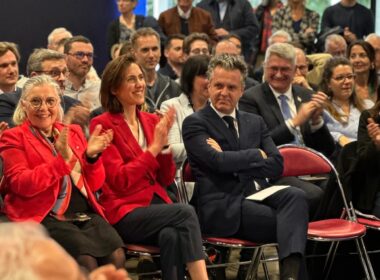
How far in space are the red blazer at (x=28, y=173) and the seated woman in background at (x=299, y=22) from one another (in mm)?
5099

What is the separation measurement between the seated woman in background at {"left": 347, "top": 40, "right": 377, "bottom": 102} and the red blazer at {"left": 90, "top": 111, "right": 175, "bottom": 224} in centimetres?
289

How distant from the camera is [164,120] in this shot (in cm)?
440

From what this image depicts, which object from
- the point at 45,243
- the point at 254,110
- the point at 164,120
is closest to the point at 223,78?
the point at 164,120

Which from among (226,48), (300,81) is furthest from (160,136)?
(226,48)

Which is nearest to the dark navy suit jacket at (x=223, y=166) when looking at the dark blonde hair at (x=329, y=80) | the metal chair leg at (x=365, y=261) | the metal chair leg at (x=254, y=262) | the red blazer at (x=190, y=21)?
the metal chair leg at (x=254, y=262)

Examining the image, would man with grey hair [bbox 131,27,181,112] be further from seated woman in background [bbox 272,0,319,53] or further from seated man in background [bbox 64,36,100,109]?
seated woman in background [bbox 272,0,319,53]

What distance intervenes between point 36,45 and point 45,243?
738cm

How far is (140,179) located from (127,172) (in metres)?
0.11

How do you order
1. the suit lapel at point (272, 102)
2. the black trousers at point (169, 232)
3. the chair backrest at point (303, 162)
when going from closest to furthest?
the black trousers at point (169, 232)
the chair backrest at point (303, 162)
the suit lapel at point (272, 102)

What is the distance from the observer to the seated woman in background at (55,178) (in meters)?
4.05

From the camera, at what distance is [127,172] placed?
433 cm

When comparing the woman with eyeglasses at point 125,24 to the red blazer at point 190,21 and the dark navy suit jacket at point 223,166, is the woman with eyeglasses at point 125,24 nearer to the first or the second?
the red blazer at point 190,21

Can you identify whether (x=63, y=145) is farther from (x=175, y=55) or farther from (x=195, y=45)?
(x=175, y=55)

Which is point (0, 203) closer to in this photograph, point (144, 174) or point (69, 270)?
point (144, 174)
